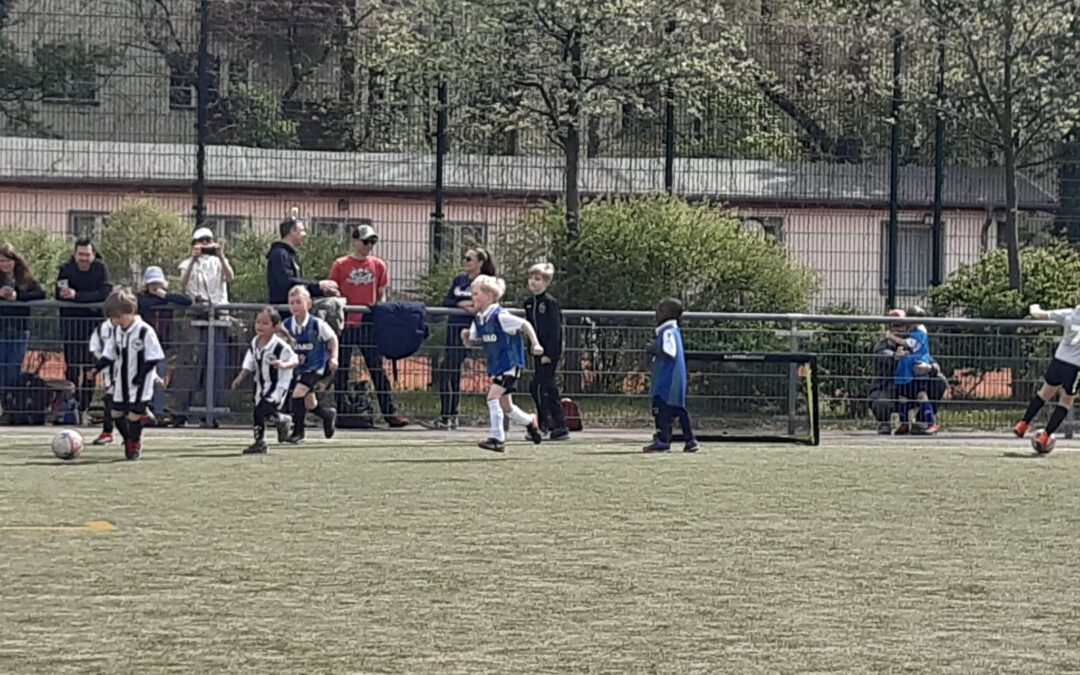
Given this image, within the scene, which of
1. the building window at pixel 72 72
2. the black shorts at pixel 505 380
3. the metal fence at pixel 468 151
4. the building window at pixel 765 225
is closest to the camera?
the black shorts at pixel 505 380

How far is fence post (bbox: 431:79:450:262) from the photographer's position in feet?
82.3

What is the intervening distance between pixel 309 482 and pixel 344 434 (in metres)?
5.31

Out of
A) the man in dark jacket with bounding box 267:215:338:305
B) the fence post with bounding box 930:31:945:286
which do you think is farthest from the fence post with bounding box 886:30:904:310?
the man in dark jacket with bounding box 267:215:338:305

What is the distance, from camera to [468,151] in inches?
1036

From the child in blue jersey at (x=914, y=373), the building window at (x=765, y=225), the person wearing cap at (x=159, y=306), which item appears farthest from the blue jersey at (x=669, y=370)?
the building window at (x=765, y=225)

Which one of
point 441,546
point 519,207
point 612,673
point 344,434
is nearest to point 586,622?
point 612,673

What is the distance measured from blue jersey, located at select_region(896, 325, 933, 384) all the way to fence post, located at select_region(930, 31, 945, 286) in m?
4.48

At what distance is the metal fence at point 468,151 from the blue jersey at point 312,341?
664 centimetres

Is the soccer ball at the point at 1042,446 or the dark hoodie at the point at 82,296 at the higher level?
the dark hoodie at the point at 82,296

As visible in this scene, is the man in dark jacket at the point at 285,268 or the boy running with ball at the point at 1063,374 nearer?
the boy running with ball at the point at 1063,374

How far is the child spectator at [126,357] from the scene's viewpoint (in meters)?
16.2

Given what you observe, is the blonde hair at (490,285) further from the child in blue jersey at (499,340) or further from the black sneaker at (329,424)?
the black sneaker at (329,424)

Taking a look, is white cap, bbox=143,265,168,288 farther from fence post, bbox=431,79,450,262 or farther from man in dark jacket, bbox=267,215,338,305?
fence post, bbox=431,79,450,262

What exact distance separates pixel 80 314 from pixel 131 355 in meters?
4.05
